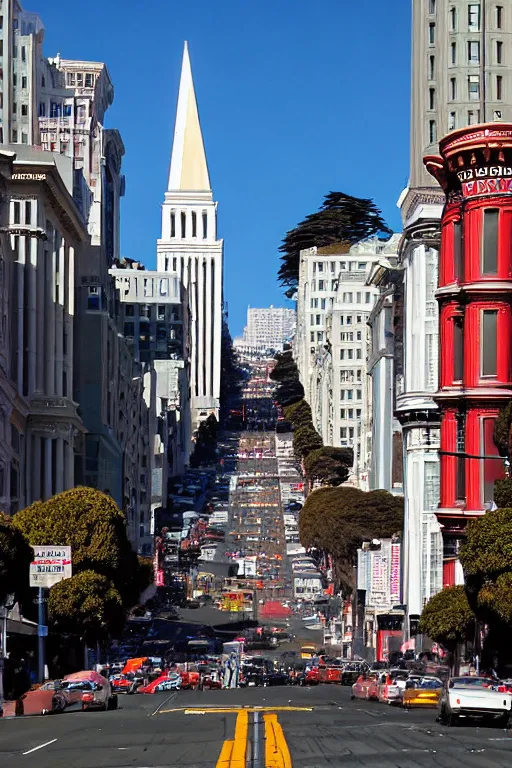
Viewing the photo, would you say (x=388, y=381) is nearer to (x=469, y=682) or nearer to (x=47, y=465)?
(x=47, y=465)

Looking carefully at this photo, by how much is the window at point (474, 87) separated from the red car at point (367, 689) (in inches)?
2363

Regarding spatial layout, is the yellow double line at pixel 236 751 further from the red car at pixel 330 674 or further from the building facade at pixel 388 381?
the building facade at pixel 388 381

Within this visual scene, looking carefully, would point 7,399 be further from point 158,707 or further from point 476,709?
point 476,709

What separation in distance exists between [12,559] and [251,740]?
34619 millimetres

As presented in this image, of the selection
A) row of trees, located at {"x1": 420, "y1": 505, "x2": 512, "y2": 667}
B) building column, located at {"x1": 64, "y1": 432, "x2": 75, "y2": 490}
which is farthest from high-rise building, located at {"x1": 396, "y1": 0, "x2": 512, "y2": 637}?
row of trees, located at {"x1": 420, "y1": 505, "x2": 512, "y2": 667}

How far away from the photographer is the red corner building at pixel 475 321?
2997 inches

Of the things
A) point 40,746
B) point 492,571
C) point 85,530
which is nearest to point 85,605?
point 85,530

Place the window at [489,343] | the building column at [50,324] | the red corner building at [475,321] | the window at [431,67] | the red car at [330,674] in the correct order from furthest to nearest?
the building column at [50,324]
the window at [431,67]
the red car at [330,674]
the window at [489,343]
the red corner building at [475,321]

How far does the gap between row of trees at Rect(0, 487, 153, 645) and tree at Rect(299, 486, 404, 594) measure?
48363 millimetres

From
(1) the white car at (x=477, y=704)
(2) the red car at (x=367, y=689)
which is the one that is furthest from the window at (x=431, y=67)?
(1) the white car at (x=477, y=704)

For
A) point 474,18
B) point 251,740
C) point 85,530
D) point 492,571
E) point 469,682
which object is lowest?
point 251,740

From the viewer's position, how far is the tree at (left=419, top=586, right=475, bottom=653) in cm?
7612

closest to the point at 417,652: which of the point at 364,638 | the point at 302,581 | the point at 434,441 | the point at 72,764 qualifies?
the point at 434,441

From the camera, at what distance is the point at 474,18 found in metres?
118
